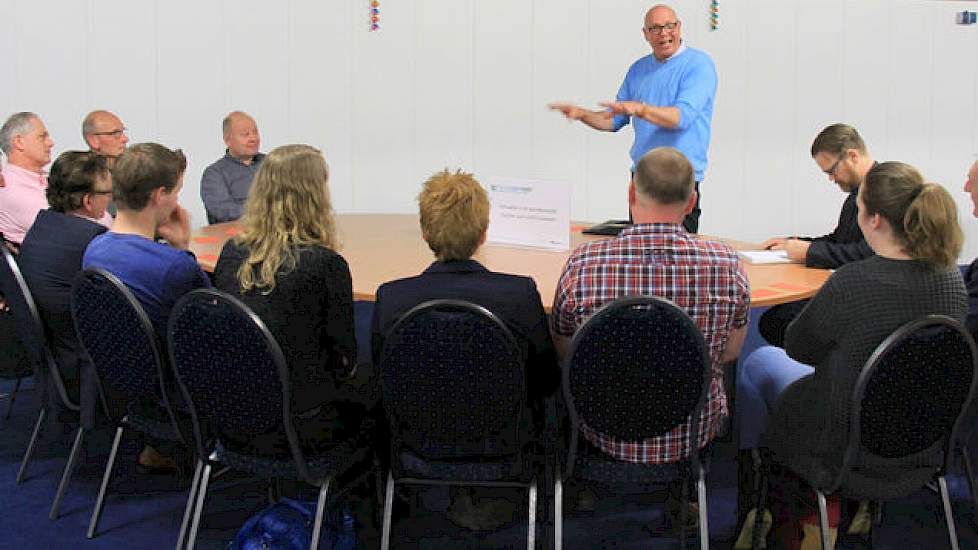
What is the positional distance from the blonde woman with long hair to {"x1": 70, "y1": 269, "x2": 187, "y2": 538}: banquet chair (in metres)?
0.23

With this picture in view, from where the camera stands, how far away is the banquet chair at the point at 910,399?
6.37 ft

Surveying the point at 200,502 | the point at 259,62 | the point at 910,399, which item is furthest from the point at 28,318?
the point at 259,62

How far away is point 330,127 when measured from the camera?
6.12 meters

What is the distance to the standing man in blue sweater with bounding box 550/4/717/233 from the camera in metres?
4.01

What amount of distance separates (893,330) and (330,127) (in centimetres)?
464

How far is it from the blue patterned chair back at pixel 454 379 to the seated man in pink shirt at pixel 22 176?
215cm

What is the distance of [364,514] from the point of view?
2.50 metres

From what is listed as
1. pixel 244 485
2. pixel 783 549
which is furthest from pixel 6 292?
pixel 783 549

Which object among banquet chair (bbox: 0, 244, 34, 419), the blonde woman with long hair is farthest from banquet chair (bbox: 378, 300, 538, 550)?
banquet chair (bbox: 0, 244, 34, 419)

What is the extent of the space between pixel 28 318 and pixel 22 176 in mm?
1493

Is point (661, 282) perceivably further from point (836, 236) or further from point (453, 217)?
point (836, 236)

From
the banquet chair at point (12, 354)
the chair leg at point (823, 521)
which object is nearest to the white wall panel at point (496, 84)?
the banquet chair at point (12, 354)

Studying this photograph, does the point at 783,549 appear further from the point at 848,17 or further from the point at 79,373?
the point at 848,17

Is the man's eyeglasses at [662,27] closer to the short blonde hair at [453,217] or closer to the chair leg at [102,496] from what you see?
the short blonde hair at [453,217]
